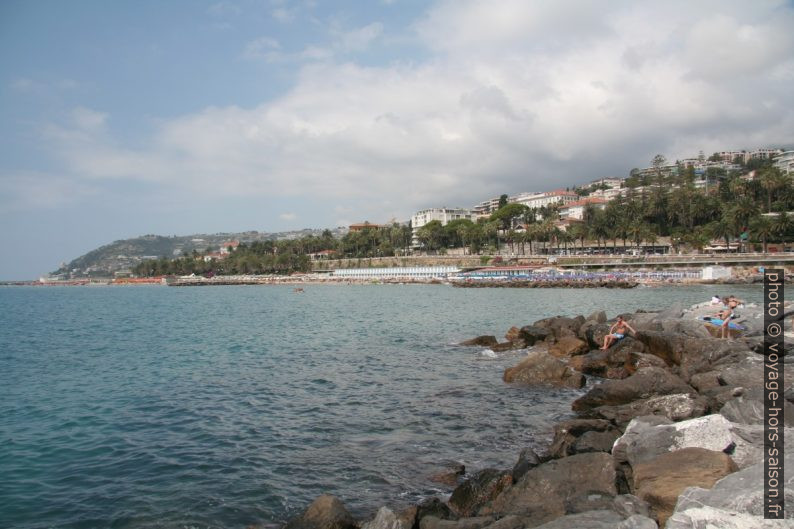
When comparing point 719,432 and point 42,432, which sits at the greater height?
point 719,432

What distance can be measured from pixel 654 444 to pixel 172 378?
17.6 m

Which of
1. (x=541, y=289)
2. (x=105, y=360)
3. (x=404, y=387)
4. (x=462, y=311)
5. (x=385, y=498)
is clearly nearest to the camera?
(x=385, y=498)

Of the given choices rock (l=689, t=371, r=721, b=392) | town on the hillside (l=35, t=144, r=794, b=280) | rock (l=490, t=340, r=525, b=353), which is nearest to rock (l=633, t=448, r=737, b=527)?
rock (l=689, t=371, r=721, b=392)

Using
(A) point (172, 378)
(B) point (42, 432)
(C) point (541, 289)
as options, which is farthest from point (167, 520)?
(C) point (541, 289)

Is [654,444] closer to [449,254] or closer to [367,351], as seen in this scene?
[367,351]

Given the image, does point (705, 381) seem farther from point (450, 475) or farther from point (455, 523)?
point (455, 523)

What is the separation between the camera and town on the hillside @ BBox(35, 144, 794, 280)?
9360cm

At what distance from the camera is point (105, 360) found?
25.4 meters

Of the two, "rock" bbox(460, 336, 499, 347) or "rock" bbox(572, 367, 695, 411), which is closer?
"rock" bbox(572, 367, 695, 411)

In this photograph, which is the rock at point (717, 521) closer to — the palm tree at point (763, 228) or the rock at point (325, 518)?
the rock at point (325, 518)

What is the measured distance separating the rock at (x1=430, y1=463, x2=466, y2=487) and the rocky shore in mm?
27

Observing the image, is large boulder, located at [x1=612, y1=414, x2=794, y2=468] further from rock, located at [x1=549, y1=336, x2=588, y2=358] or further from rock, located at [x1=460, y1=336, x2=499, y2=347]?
rock, located at [x1=460, y1=336, x2=499, y2=347]

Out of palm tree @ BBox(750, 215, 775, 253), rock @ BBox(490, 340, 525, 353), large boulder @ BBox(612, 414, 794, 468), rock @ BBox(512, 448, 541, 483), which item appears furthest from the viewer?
palm tree @ BBox(750, 215, 775, 253)

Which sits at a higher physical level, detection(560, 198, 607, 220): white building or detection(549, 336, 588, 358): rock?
detection(560, 198, 607, 220): white building
